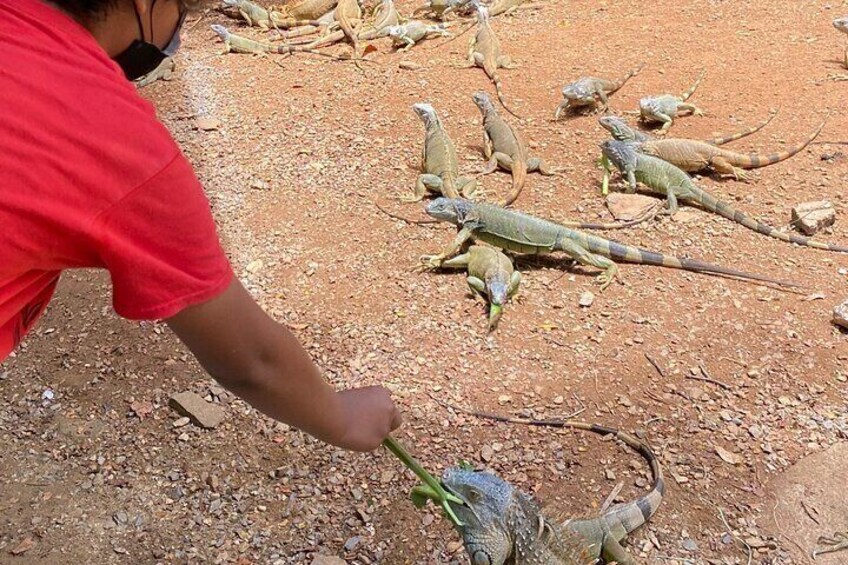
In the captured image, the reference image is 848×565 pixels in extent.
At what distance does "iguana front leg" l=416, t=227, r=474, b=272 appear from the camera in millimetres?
4258

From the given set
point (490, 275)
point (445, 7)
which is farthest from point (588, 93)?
point (445, 7)

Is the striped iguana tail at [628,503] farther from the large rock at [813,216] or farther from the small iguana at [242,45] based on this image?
the small iguana at [242,45]

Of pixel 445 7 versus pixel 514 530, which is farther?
pixel 445 7

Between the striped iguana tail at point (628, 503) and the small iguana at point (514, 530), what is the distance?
3 cm

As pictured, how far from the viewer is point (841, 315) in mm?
3570

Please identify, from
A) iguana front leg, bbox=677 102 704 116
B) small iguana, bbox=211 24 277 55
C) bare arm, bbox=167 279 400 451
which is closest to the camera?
bare arm, bbox=167 279 400 451

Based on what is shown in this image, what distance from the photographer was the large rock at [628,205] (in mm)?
4676

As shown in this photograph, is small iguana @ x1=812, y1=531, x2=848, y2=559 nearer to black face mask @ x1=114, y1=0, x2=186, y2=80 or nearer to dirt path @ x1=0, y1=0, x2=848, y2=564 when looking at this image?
dirt path @ x1=0, y1=0, x2=848, y2=564

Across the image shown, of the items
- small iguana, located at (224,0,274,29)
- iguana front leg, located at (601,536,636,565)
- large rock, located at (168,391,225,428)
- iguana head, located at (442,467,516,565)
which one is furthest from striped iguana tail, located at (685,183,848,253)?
small iguana, located at (224,0,274,29)

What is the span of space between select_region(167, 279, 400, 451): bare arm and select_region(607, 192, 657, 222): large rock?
3563 mm

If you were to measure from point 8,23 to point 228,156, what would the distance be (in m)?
4.92

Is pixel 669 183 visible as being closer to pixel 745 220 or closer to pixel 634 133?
pixel 745 220

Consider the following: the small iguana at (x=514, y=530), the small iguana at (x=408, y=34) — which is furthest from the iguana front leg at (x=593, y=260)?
the small iguana at (x=408, y=34)

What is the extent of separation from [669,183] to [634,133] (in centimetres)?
64
